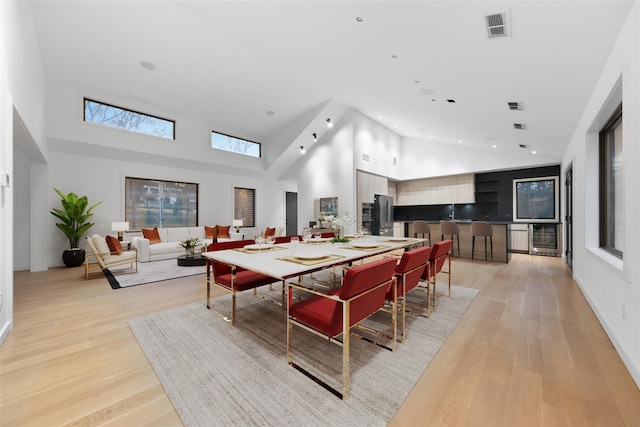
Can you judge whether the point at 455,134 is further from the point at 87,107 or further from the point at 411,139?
the point at 87,107

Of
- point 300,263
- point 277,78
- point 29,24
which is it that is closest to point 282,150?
point 277,78

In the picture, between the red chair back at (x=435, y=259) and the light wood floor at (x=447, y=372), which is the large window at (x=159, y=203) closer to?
the light wood floor at (x=447, y=372)

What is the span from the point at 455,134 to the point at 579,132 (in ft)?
9.90

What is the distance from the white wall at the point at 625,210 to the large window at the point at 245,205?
27.1ft

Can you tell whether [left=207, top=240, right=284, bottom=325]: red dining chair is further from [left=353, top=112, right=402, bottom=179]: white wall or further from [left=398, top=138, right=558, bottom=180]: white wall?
[left=398, top=138, right=558, bottom=180]: white wall

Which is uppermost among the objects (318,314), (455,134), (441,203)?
(455,134)

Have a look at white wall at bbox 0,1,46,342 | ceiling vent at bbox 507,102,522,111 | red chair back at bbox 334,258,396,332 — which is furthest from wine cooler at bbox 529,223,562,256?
white wall at bbox 0,1,46,342

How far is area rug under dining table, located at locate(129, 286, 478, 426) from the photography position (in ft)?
4.65

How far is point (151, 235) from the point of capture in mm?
6484

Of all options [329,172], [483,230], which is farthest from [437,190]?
[329,172]

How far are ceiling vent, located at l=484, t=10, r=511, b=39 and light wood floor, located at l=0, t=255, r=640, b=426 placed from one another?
282cm

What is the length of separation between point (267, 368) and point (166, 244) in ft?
18.8

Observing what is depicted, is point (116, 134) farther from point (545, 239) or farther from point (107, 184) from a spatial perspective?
point (545, 239)

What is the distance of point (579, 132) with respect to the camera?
11.9 ft
